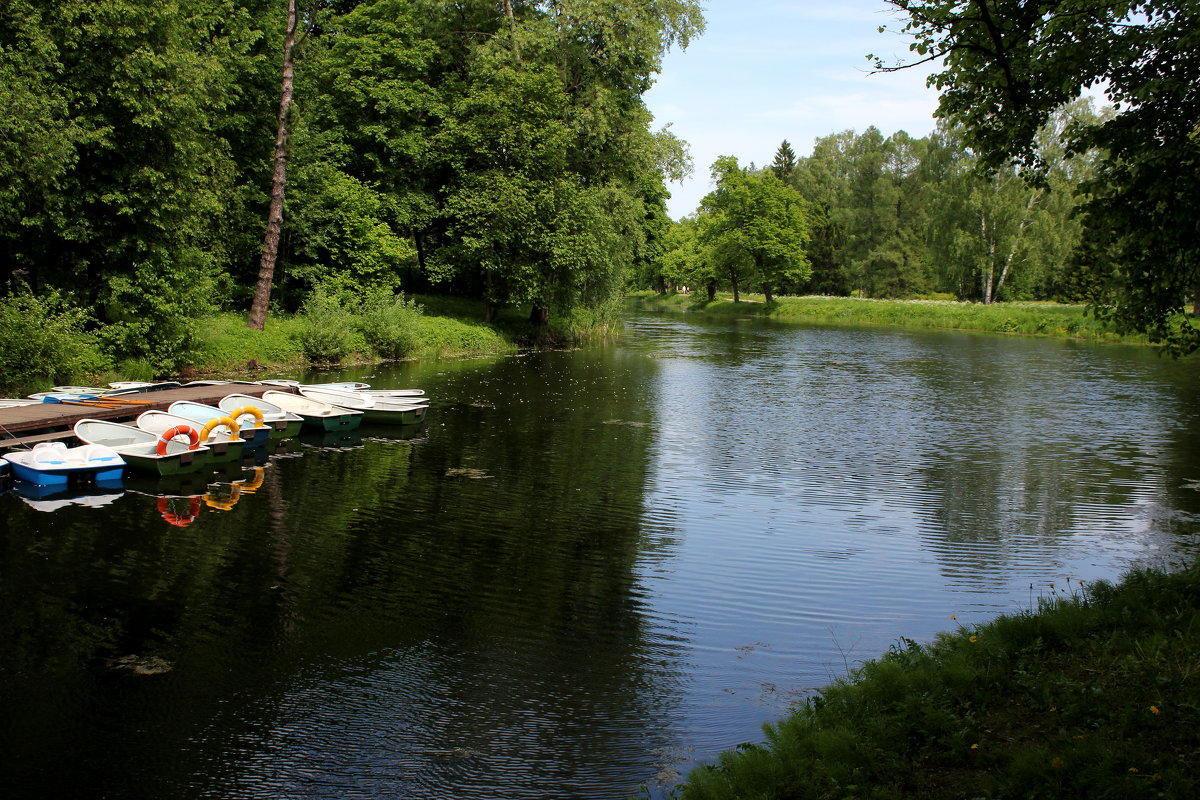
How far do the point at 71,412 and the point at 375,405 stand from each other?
248 inches

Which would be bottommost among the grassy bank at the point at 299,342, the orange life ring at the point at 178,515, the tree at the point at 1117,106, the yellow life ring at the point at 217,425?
the orange life ring at the point at 178,515

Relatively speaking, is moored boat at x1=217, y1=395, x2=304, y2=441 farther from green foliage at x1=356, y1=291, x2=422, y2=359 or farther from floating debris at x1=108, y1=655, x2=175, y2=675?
green foliage at x1=356, y1=291, x2=422, y2=359

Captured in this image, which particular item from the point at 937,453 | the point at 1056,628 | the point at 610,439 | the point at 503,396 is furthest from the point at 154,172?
the point at 1056,628

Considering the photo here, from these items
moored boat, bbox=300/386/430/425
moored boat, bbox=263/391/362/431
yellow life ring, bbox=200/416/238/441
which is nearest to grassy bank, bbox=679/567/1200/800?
yellow life ring, bbox=200/416/238/441

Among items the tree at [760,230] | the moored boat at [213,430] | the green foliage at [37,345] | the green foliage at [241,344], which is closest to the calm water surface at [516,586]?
the moored boat at [213,430]

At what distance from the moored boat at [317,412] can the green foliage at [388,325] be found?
43.8 feet

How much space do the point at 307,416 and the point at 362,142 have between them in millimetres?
23665

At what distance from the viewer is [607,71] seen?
4197cm

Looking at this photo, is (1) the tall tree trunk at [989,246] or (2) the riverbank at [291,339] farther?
(1) the tall tree trunk at [989,246]

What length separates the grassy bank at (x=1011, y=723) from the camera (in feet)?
16.6

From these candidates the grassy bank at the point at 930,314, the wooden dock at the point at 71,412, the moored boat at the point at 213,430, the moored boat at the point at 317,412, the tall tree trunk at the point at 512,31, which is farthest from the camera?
the grassy bank at the point at 930,314

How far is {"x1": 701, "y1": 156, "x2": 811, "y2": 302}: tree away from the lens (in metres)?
83.1

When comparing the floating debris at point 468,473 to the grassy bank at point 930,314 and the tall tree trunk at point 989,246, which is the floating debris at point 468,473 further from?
the tall tree trunk at point 989,246

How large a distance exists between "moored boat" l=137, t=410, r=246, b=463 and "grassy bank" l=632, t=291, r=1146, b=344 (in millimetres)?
46269
